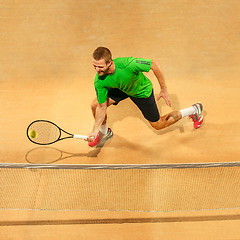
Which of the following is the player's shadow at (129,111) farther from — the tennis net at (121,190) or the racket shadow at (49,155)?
the tennis net at (121,190)

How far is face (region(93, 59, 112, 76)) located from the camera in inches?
117

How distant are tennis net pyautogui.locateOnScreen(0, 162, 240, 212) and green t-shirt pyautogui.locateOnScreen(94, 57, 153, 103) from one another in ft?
3.09

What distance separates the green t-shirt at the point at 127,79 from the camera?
3.19 metres

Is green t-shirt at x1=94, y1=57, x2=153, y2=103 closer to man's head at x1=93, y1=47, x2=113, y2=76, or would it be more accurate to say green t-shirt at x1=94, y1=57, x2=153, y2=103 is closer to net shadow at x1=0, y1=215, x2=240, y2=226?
man's head at x1=93, y1=47, x2=113, y2=76

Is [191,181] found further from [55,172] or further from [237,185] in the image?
[55,172]

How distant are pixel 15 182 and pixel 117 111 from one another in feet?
5.90

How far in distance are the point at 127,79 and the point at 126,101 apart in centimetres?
146

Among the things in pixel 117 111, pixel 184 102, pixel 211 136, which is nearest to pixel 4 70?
pixel 117 111

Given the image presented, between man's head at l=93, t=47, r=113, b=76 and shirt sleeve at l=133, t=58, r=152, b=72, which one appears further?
shirt sleeve at l=133, t=58, r=152, b=72

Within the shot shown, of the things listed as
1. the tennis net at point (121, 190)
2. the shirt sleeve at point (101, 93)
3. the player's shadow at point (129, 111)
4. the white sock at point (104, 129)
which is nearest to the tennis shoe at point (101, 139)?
the white sock at point (104, 129)

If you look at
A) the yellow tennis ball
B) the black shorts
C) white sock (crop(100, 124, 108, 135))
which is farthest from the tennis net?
the black shorts

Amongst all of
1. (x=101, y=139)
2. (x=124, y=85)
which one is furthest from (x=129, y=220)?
(x=124, y=85)

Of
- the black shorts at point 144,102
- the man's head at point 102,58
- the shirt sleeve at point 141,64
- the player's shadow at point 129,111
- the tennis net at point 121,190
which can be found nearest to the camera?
the man's head at point 102,58

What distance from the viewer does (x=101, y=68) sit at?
9.93 feet
